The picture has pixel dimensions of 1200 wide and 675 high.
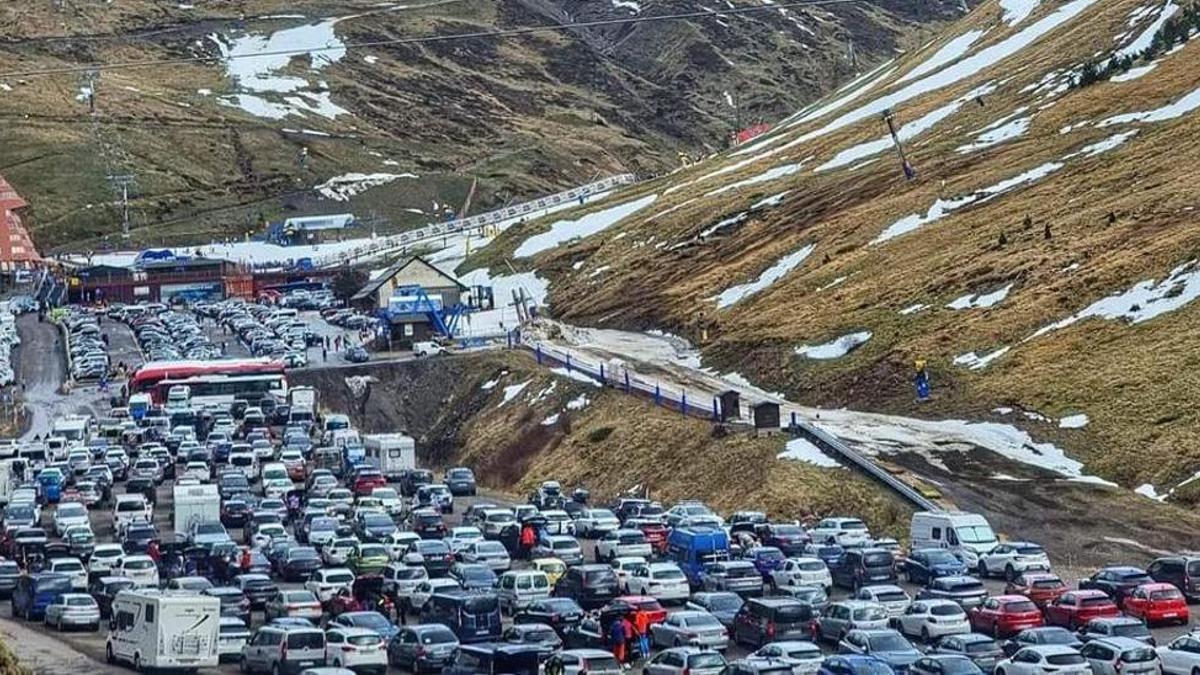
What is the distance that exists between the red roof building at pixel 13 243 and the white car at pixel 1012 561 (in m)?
141

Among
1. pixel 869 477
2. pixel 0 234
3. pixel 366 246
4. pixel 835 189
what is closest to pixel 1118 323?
pixel 869 477

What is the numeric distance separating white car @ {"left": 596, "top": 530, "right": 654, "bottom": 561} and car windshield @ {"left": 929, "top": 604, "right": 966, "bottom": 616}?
1282cm

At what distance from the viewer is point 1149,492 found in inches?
2408

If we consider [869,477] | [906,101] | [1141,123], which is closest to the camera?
[869,477]

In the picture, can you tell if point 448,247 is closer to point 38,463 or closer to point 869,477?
point 38,463

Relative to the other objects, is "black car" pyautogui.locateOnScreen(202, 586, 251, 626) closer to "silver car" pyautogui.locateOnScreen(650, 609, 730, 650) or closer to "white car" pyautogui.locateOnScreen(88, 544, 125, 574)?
"white car" pyautogui.locateOnScreen(88, 544, 125, 574)

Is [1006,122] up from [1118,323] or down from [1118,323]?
up

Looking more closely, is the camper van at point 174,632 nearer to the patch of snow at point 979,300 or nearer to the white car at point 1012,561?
the white car at point 1012,561

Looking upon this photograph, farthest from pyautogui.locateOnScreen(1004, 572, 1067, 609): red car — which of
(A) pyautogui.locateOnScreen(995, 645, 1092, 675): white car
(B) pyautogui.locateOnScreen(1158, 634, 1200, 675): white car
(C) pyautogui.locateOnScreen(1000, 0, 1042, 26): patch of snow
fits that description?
(C) pyautogui.locateOnScreen(1000, 0, 1042, 26): patch of snow

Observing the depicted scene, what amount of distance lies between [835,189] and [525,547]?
238 feet

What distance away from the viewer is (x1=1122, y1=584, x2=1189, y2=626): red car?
44.4 metres

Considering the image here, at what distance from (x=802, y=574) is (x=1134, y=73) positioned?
3218 inches

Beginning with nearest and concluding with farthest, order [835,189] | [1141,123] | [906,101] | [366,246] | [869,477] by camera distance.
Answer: [869,477] < [1141,123] < [835,189] < [906,101] < [366,246]

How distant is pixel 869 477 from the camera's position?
2552 inches
